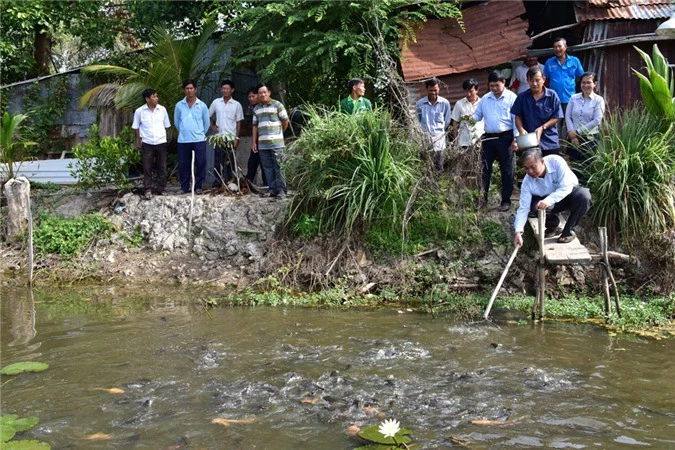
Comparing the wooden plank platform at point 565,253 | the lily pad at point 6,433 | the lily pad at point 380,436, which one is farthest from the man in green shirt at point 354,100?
the lily pad at point 6,433

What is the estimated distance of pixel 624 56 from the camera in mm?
10336

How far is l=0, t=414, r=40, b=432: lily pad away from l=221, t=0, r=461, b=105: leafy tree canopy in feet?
22.0

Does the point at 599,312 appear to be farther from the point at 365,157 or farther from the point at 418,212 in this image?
the point at 365,157

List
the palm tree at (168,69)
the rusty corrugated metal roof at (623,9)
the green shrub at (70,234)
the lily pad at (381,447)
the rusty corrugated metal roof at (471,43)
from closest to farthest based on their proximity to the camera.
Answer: the lily pad at (381,447) → the green shrub at (70,234) → the rusty corrugated metal roof at (623,9) → the rusty corrugated metal roof at (471,43) → the palm tree at (168,69)

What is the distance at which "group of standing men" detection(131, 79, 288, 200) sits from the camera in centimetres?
980

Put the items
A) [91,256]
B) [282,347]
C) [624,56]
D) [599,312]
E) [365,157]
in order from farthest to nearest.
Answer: [624,56] < [91,256] < [365,157] < [599,312] < [282,347]

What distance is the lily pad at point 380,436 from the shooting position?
13.8ft

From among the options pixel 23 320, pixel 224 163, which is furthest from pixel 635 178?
pixel 23 320

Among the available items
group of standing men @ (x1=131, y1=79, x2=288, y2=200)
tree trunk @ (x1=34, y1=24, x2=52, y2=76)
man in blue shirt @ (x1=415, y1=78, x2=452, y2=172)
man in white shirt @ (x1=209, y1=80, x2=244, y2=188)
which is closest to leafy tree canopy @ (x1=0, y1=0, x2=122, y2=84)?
tree trunk @ (x1=34, y1=24, x2=52, y2=76)

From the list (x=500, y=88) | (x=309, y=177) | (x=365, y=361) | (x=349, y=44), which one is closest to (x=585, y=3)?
(x=500, y=88)

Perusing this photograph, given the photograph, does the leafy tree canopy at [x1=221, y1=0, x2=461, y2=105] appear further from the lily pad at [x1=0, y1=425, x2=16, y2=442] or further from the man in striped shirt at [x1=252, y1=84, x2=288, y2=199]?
the lily pad at [x1=0, y1=425, x2=16, y2=442]

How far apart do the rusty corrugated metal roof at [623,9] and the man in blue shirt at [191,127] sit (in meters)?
6.16

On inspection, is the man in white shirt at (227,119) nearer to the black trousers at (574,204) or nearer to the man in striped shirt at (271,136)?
the man in striped shirt at (271,136)

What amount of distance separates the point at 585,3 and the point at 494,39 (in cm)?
147
